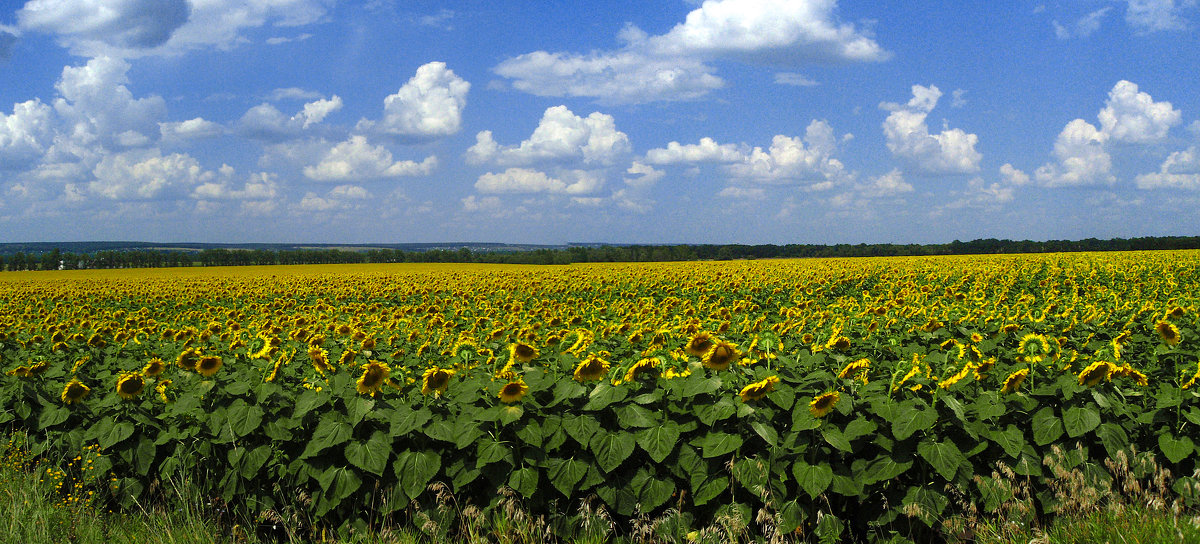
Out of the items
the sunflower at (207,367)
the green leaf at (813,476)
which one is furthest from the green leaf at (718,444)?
the sunflower at (207,367)

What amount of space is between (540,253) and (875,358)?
220 feet

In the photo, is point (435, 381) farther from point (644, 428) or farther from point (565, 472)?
point (644, 428)

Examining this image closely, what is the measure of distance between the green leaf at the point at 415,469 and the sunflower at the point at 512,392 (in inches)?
22.0

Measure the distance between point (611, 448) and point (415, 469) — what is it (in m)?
1.24

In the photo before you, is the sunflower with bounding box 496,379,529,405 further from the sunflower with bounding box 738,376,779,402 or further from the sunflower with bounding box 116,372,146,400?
the sunflower with bounding box 116,372,146,400

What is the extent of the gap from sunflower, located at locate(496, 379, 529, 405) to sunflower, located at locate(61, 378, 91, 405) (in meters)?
3.84

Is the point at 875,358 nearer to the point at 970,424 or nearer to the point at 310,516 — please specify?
the point at 970,424

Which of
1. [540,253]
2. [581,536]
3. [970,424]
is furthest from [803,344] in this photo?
[540,253]

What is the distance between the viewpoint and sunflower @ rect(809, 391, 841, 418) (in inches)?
174

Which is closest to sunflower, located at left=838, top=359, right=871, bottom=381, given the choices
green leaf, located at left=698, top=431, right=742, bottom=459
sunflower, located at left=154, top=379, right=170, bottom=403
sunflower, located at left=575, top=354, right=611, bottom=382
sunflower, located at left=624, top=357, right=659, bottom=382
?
green leaf, located at left=698, top=431, right=742, bottom=459

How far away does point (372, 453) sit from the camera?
15.3ft

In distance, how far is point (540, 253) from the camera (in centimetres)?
7294

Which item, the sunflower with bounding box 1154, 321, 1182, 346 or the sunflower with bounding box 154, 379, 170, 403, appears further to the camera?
the sunflower with bounding box 1154, 321, 1182, 346

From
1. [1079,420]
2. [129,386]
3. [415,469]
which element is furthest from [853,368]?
[129,386]
